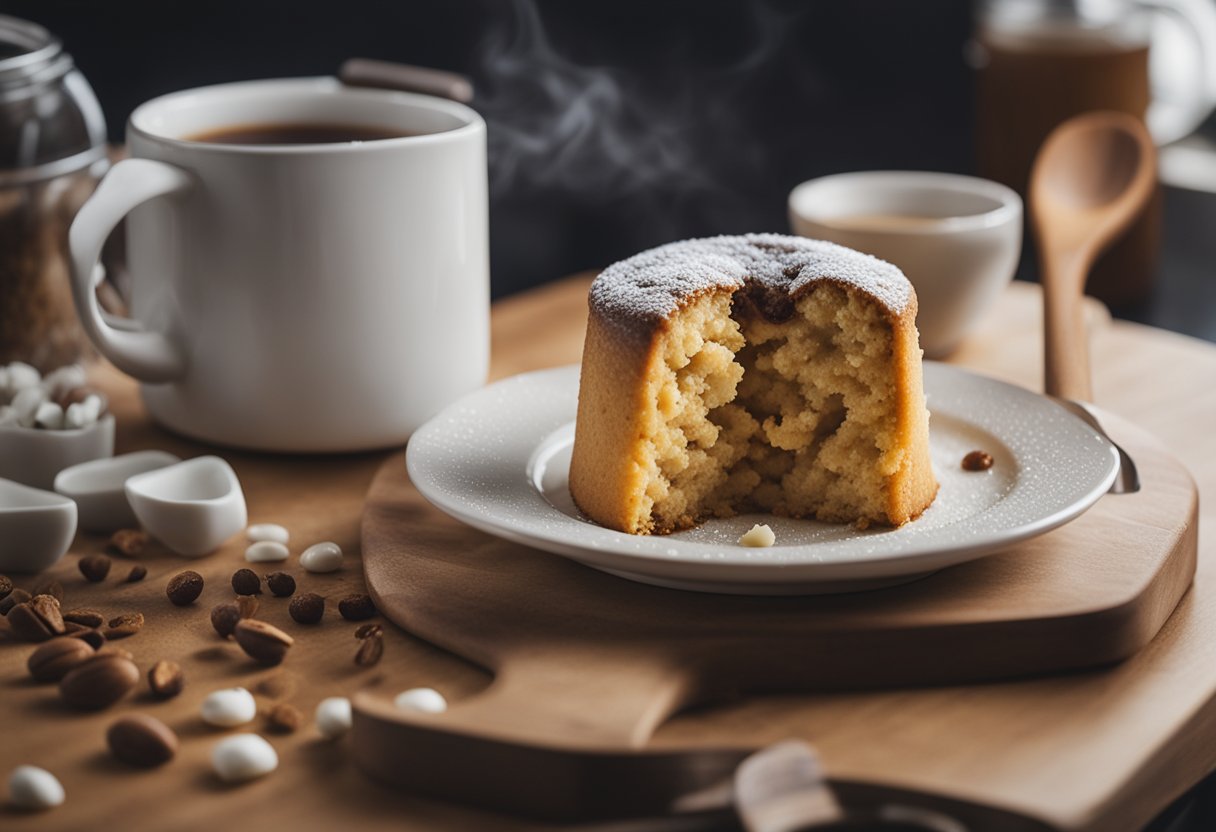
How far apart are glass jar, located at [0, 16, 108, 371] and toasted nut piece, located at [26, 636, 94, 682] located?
2.09 ft

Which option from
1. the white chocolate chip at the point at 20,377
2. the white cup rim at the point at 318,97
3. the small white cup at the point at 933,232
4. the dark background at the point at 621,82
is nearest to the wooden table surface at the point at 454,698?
the white chocolate chip at the point at 20,377

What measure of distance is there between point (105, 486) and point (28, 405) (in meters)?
0.15

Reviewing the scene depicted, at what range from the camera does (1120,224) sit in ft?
6.40

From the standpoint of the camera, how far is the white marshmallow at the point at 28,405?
1.45m

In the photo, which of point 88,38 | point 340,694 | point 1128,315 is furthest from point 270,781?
point 1128,315

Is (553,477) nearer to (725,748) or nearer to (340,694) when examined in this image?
(340,694)

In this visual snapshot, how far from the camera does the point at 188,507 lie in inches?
51.0

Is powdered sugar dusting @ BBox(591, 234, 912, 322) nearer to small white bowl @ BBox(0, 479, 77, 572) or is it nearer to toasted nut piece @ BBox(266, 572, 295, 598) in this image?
toasted nut piece @ BBox(266, 572, 295, 598)

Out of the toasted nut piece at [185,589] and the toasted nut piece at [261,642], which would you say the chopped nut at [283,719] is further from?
the toasted nut piece at [185,589]

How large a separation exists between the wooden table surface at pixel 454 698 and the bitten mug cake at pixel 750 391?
254 millimetres

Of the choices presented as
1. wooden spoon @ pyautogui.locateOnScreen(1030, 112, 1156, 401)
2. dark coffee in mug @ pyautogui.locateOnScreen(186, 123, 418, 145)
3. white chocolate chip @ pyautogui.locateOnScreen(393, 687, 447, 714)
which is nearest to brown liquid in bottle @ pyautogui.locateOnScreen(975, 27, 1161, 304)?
wooden spoon @ pyautogui.locateOnScreen(1030, 112, 1156, 401)

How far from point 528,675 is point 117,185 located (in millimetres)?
705

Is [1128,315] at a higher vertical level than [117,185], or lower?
lower

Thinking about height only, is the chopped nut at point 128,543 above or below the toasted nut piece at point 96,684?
below
